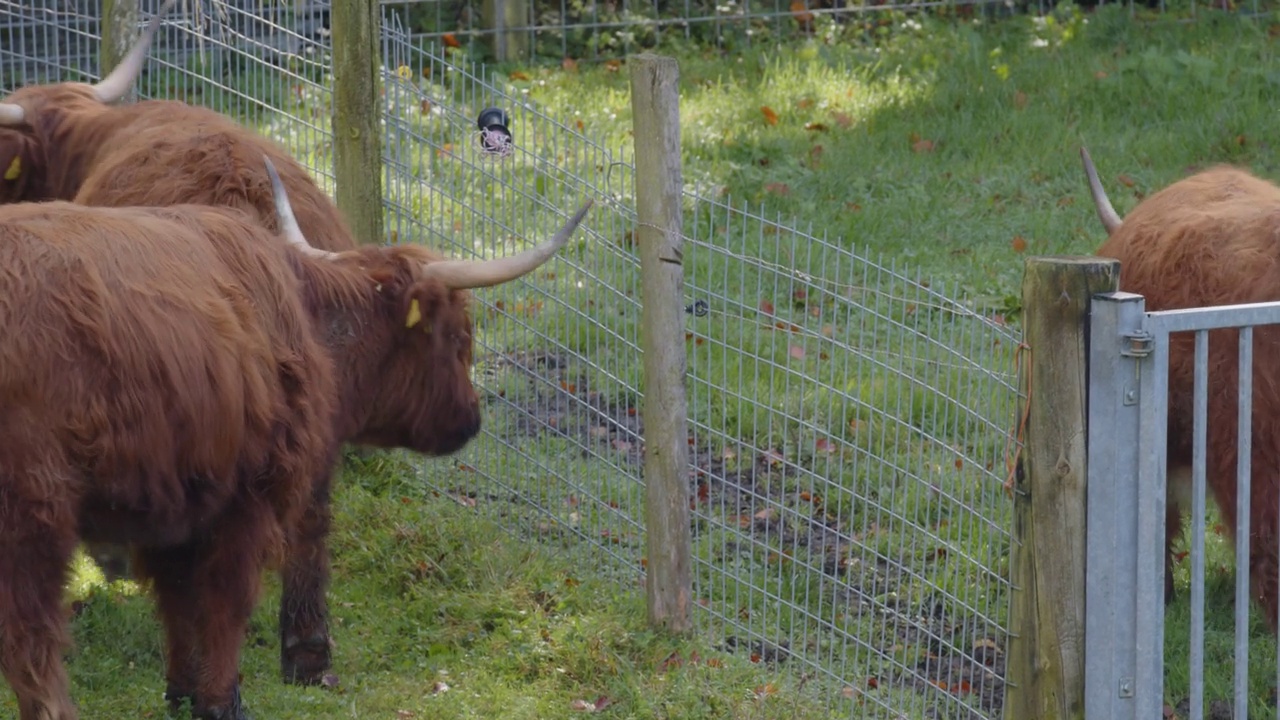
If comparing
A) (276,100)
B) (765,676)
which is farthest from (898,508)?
(276,100)

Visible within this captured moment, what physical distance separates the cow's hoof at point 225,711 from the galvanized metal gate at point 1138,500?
2.67m

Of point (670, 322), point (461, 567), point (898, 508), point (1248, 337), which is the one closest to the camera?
point (1248, 337)

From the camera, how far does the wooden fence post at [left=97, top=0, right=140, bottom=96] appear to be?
7.63 m

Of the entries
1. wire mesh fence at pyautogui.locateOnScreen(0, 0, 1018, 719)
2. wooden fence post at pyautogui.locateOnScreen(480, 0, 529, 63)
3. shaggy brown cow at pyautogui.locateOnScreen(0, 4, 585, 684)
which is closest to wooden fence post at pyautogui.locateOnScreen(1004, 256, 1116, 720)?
wire mesh fence at pyautogui.locateOnScreen(0, 0, 1018, 719)

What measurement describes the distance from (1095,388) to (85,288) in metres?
2.67

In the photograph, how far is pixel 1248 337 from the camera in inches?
147

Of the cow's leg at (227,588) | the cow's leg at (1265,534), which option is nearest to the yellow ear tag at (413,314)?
the cow's leg at (227,588)

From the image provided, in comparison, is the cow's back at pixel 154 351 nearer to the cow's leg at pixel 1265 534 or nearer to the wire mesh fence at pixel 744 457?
the wire mesh fence at pixel 744 457

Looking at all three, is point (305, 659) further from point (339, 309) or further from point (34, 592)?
point (34, 592)

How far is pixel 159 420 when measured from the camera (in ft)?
14.0

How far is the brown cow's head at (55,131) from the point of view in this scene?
7.05m

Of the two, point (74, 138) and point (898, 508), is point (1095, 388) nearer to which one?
point (898, 508)

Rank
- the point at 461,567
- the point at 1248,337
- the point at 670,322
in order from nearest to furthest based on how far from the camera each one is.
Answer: the point at 1248,337, the point at 670,322, the point at 461,567

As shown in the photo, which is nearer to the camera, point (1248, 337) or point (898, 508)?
point (1248, 337)
